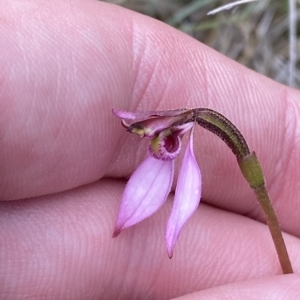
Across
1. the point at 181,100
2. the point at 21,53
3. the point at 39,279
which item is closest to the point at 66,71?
the point at 21,53

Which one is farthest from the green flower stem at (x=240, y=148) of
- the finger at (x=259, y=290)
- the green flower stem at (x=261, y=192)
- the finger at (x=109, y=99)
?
the finger at (x=109, y=99)

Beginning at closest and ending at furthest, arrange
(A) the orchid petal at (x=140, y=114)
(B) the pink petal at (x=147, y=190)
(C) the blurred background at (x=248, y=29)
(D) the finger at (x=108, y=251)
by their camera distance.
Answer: (A) the orchid petal at (x=140, y=114) → (B) the pink petal at (x=147, y=190) → (D) the finger at (x=108, y=251) → (C) the blurred background at (x=248, y=29)

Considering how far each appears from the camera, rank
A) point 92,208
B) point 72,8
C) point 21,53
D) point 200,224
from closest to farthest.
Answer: point 21,53 → point 72,8 → point 92,208 → point 200,224

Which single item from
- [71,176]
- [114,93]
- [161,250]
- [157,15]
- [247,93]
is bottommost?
[161,250]

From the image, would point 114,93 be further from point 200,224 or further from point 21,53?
point 200,224

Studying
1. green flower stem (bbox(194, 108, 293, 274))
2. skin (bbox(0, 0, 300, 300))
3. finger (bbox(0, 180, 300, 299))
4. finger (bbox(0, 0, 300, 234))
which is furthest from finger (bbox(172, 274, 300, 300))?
finger (bbox(0, 0, 300, 234))

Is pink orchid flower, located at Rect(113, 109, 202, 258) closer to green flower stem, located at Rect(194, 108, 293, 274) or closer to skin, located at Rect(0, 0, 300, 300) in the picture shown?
green flower stem, located at Rect(194, 108, 293, 274)

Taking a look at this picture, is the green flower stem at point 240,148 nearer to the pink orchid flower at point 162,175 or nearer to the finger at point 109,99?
the pink orchid flower at point 162,175
